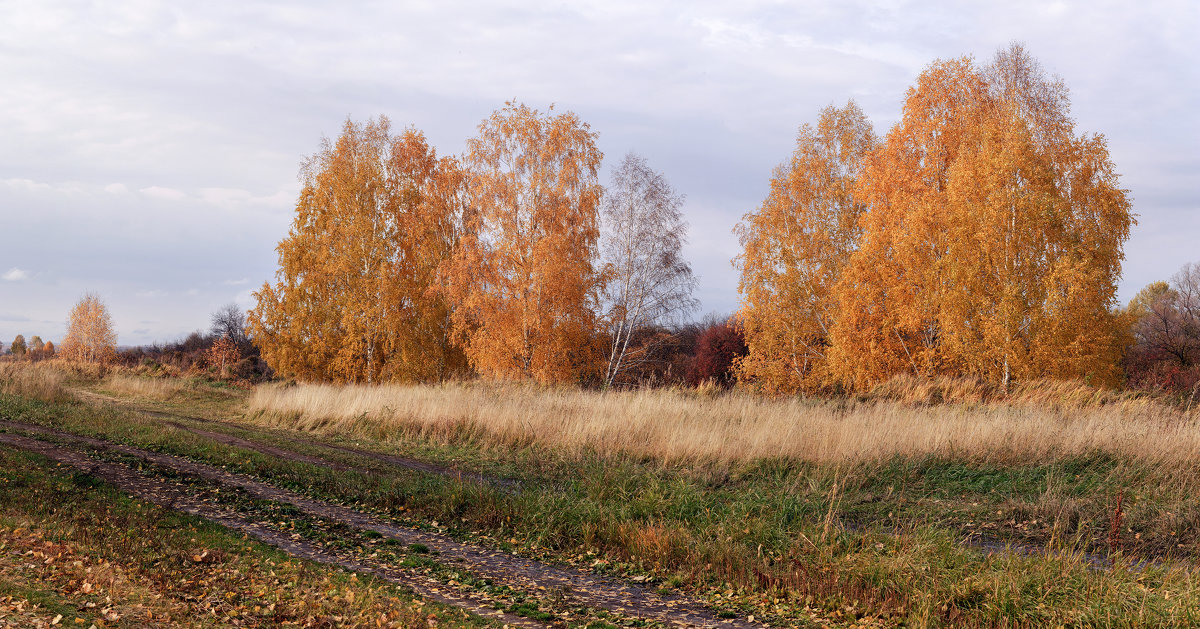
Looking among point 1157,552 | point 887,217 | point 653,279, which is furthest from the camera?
point 653,279

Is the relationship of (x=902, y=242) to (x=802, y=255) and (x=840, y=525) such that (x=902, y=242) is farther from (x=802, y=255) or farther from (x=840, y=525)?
(x=840, y=525)

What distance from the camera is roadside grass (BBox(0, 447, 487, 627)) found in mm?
5520

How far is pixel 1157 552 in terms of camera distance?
7.71 metres

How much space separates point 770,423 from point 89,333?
50.0 meters

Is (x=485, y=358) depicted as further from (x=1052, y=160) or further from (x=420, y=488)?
(x=1052, y=160)

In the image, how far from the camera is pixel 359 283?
28016 millimetres

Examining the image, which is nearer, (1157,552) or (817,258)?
(1157,552)

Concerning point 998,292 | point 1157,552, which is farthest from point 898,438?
point 998,292

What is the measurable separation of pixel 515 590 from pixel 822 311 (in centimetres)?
2108

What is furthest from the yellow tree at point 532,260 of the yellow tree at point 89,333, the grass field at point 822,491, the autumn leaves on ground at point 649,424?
the yellow tree at point 89,333

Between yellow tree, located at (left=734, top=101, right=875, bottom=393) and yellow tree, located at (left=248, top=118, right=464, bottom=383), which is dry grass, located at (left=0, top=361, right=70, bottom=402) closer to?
yellow tree, located at (left=248, top=118, right=464, bottom=383)

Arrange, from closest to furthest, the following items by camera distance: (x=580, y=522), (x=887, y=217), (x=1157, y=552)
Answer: (x=1157, y=552)
(x=580, y=522)
(x=887, y=217)

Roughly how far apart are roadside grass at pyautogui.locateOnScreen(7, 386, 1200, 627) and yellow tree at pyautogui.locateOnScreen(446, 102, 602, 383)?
12.2m

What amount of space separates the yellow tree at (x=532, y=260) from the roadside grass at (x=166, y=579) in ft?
56.9
